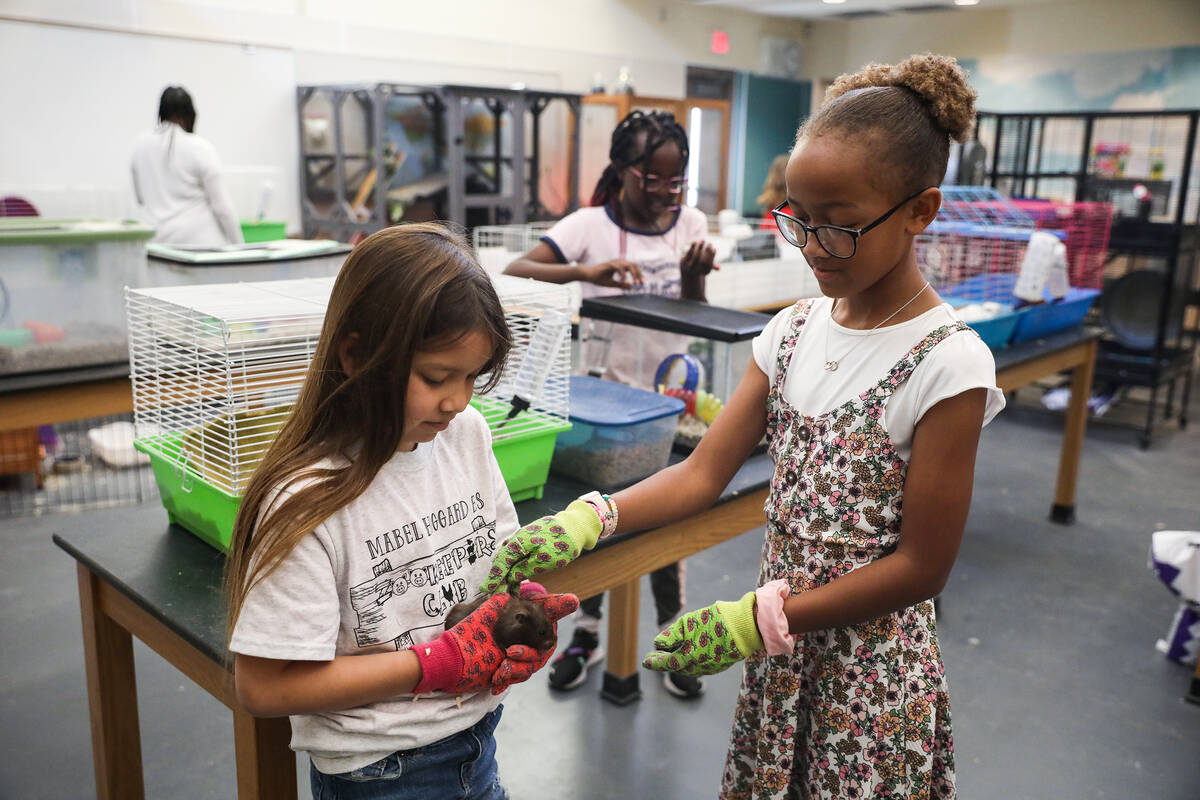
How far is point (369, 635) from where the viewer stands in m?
0.93

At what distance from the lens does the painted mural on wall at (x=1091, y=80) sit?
6.95m

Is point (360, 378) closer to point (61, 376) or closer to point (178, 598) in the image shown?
A: point (178, 598)

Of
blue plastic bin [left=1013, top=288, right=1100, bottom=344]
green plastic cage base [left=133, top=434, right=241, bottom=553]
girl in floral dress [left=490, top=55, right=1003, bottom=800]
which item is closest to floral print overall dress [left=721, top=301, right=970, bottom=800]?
girl in floral dress [left=490, top=55, right=1003, bottom=800]

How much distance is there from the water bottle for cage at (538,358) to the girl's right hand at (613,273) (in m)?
0.58

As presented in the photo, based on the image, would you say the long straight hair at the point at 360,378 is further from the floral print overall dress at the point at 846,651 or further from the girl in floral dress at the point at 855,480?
the floral print overall dress at the point at 846,651

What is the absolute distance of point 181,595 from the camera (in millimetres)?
1235

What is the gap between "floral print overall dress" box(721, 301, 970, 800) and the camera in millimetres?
1050

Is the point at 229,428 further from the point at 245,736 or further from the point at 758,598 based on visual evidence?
the point at 758,598

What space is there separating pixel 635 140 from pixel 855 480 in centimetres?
131

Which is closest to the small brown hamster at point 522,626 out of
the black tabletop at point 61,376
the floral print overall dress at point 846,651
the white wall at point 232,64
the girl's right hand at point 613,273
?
the floral print overall dress at point 846,651

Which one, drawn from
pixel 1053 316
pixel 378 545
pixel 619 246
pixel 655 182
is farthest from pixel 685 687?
pixel 1053 316

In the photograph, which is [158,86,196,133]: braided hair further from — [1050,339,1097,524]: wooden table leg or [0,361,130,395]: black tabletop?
[1050,339,1097,524]: wooden table leg

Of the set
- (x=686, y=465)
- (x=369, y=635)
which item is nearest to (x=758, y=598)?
(x=686, y=465)

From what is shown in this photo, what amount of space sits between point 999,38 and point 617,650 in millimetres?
7270
